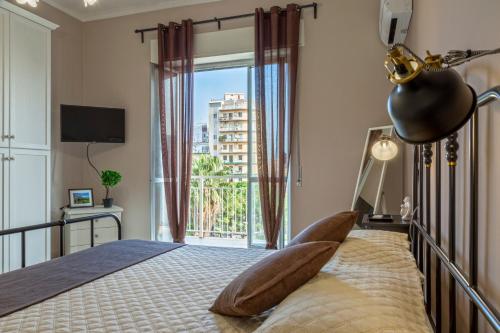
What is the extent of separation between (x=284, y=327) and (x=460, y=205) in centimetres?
74

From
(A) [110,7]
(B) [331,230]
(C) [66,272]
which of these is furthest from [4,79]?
(B) [331,230]

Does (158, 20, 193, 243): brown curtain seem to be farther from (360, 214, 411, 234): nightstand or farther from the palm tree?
(360, 214, 411, 234): nightstand

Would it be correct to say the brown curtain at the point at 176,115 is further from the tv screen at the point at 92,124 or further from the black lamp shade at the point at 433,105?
the black lamp shade at the point at 433,105

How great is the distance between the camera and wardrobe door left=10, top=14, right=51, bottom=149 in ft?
10.0

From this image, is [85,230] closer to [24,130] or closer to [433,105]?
[24,130]

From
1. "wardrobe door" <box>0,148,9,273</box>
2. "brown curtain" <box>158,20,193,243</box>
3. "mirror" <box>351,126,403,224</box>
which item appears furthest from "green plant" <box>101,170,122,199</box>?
"mirror" <box>351,126,403,224</box>

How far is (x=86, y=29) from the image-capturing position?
4.18 m

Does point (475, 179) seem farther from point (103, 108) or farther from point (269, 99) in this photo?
point (103, 108)

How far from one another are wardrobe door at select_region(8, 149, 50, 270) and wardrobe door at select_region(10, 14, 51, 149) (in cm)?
12

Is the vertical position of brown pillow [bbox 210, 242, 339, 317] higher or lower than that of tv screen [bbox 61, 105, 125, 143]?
lower

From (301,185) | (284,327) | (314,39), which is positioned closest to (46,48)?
(314,39)

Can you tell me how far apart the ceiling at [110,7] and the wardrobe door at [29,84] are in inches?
26.6

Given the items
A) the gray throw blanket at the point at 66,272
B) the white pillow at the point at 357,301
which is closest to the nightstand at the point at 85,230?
the gray throw blanket at the point at 66,272

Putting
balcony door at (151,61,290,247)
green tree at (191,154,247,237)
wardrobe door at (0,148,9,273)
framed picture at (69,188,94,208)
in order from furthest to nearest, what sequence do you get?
green tree at (191,154,247,237) → framed picture at (69,188,94,208) → balcony door at (151,61,290,247) → wardrobe door at (0,148,9,273)
